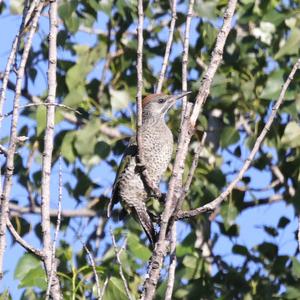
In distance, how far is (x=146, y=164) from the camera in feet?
20.0

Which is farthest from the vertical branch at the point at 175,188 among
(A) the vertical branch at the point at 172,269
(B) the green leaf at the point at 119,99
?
(B) the green leaf at the point at 119,99

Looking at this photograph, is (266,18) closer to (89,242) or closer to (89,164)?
(89,164)

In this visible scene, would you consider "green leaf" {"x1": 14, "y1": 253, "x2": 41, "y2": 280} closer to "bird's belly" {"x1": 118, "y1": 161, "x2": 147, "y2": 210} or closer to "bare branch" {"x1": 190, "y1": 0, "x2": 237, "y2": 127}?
"bird's belly" {"x1": 118, "y1": 161, "x2": 147, "y2": 210}

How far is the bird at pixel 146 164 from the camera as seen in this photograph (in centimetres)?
613

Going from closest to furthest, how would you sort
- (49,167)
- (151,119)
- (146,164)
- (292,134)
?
(49,167) → (146,164) → (292,134) → (151,119)

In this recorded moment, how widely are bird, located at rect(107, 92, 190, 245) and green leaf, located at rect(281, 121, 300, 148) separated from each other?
2.46 ft

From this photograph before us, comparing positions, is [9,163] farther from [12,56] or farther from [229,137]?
[229,137]

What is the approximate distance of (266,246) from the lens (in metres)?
7.02

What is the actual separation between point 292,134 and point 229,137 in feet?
1.69

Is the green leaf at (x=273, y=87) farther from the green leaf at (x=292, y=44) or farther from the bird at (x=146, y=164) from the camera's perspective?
the bird at (x=146, y=164)

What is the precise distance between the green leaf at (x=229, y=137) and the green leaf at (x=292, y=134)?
1.30ft

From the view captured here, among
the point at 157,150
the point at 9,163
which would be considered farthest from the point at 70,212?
the point at 9,163

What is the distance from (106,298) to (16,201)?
273 cm

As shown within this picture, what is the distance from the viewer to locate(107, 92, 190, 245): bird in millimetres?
6133
